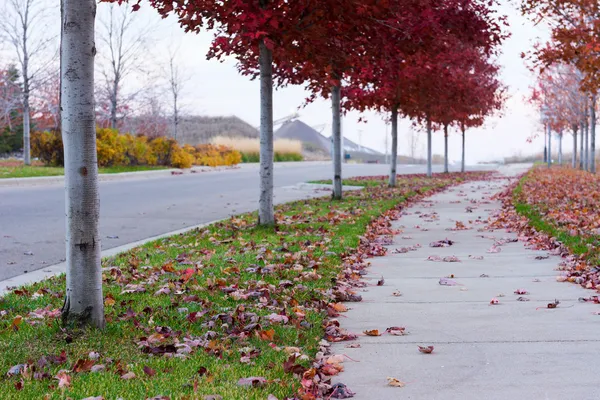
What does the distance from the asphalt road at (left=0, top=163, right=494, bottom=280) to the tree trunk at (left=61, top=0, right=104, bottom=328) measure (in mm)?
3508

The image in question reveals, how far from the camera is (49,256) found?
10070 millimetres

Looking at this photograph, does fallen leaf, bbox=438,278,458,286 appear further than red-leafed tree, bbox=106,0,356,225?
No

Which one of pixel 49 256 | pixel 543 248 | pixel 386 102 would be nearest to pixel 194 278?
pixel 49 256

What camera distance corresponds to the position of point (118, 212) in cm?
1600

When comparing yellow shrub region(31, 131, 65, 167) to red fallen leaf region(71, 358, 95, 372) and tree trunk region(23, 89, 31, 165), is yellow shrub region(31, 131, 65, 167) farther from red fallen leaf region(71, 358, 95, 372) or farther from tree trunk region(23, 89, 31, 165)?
red fallen leaf region(71, 358, 95, 372)

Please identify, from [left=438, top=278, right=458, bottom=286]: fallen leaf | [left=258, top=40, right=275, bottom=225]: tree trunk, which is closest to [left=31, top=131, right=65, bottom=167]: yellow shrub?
[left=258, top=40, right=275, bottom=225]: tree trunk

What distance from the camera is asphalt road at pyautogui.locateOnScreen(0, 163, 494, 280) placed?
34.6ft

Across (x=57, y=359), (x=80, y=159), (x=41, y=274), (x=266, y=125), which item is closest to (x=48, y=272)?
(x=41, y=274)

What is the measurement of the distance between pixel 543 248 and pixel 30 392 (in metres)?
7.90

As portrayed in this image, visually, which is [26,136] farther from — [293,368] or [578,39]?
[293,368]

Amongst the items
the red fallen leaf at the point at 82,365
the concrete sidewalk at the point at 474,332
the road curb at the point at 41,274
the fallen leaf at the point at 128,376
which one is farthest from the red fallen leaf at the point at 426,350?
the road curb at the point at 41,274

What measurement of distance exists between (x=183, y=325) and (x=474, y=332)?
7.51 feet

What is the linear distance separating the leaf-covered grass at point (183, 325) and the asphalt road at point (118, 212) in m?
1.50

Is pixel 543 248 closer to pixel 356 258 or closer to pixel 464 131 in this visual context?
pixel 356 258
